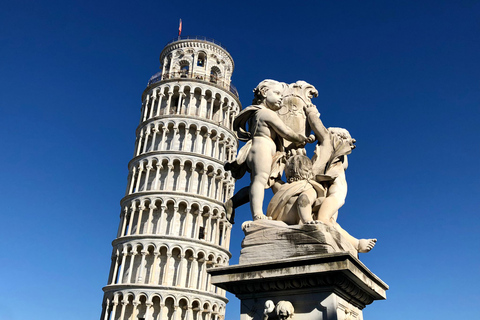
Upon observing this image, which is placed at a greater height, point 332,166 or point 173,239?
point 173,239

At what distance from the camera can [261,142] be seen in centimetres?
472

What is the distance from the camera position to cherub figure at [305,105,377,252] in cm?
439

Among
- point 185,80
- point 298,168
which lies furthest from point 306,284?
point 185,80

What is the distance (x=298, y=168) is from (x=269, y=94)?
93 centimetres

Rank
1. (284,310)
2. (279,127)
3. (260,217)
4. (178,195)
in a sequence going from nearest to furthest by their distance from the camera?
(284,310) → (260,217) → (279,127) → (178,195)

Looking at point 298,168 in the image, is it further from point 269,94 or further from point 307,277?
point 307,277

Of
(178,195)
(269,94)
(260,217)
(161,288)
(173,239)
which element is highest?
(178,195)

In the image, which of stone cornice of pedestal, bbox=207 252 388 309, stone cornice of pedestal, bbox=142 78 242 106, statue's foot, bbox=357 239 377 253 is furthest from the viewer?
stone cornice of pedestal, bbox=142 78 242 106

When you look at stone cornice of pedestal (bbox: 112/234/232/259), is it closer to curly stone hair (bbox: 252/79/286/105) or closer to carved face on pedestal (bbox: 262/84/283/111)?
curly stone hair (bbox: 252/79/286/105)

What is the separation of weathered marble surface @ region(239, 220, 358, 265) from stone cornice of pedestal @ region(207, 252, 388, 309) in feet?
0.48

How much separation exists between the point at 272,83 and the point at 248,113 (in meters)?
0.43

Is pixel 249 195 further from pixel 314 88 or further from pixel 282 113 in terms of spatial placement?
pixel 314 88

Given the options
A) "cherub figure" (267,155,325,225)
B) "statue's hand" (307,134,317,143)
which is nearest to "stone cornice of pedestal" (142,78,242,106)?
"statue's hand" (307,134,317,143)

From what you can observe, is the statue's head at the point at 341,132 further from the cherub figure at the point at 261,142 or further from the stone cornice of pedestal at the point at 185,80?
the stone cornice of pedestal at the point at 185,80
